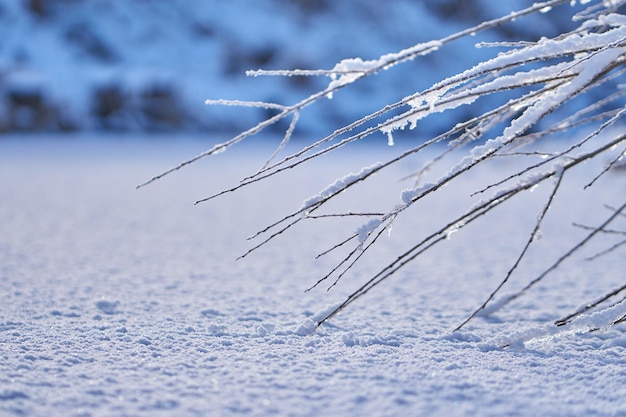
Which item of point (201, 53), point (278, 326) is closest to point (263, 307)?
point (278, 326)

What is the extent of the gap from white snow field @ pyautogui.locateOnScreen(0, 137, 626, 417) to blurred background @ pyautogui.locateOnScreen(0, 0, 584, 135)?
481 centimetres

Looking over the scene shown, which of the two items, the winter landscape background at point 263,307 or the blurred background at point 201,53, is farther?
the blurred background at point 201,53

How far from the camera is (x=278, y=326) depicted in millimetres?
1051

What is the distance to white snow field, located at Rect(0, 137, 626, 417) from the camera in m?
0.73

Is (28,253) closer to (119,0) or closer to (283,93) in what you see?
(283,93)

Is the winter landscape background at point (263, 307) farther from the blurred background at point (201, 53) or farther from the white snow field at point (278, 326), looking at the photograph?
the blurred background at point (201, 53)

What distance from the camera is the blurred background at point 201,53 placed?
7188mm

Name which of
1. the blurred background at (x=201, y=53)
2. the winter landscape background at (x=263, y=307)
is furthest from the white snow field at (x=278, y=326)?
the blurred background at (x=201, y=53)

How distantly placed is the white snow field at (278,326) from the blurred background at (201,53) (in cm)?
481

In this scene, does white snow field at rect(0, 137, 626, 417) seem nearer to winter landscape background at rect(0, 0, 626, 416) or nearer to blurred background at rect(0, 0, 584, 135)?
winter landscape background at rect(0, 0, 626, 416)

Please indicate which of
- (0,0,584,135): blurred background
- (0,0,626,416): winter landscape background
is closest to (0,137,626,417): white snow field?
(0,0,626,416): winter landscape background

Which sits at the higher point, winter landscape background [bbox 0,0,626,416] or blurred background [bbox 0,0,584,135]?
blurred background [bbox 0,0,584,135]

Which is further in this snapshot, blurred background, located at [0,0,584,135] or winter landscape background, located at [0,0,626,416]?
blurred background, located at [0,0,584,135]

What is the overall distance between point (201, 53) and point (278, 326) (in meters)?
8.13
